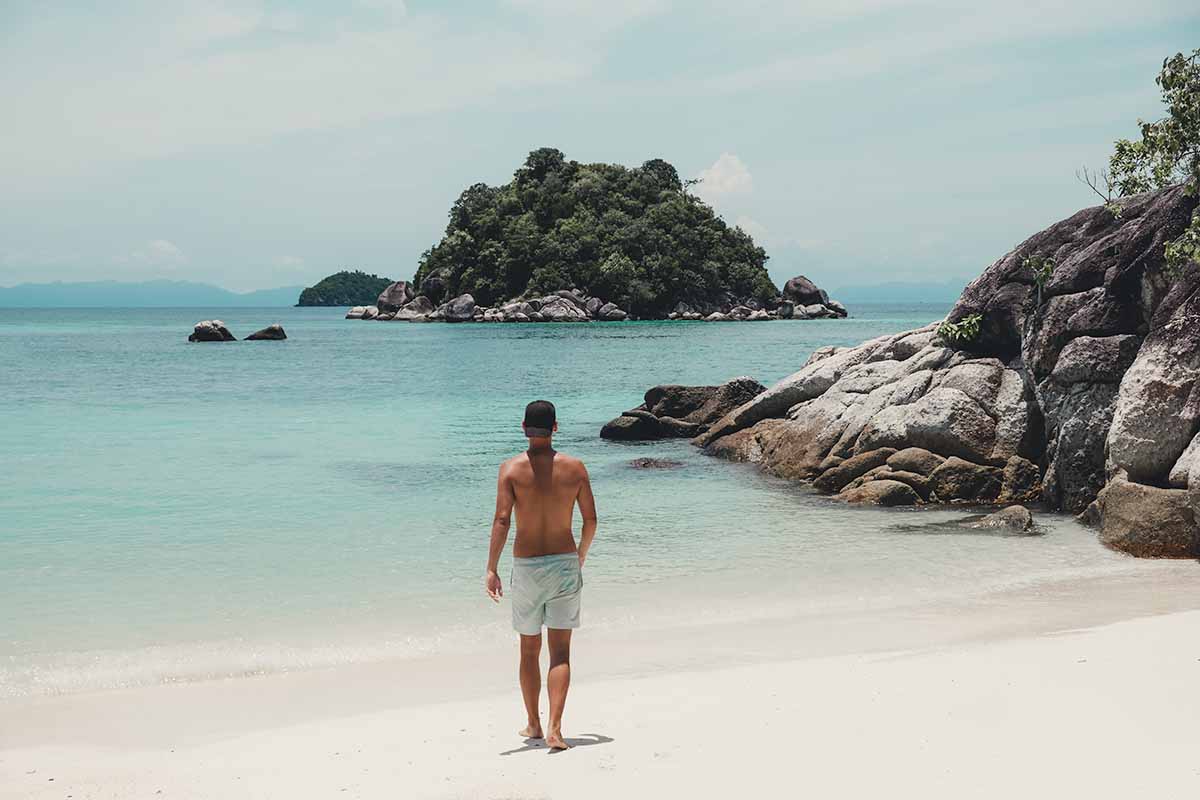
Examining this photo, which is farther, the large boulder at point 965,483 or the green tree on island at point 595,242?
the green tree on island at point 595,242

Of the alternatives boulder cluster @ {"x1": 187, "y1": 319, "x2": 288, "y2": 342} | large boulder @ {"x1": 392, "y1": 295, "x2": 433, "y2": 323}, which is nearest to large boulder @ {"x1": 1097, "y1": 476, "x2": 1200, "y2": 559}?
boulder cluster @ {"x1": 187, "y1": 319, "x2": 288, "y2": 342}

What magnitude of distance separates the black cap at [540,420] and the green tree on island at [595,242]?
92.2 m

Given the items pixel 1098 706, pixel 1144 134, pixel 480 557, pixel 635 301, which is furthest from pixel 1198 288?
pixel 635 301

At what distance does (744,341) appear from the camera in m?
65.7

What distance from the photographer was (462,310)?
101250 millimetres

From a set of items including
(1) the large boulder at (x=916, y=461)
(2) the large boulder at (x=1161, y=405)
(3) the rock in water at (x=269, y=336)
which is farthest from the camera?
(3) the rock in water at (x=269, y=336)

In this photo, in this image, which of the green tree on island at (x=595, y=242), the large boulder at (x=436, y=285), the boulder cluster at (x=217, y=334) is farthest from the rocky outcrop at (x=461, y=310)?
the boulder cluster at (x=217, y=334)

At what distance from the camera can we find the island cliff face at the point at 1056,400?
11711 millimetres

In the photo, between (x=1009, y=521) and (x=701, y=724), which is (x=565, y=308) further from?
(x=701, y=724)

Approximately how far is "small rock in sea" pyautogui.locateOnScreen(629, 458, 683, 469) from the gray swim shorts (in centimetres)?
1321

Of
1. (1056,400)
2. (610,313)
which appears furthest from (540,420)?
(610,313)

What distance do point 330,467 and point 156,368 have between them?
32048 mm

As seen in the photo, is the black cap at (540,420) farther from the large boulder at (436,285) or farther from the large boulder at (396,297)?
the large boulder at (396,297)

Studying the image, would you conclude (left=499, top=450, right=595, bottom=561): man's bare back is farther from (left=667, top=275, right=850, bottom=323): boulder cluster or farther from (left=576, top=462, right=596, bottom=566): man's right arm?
(left=667, top=275, right=850, bottom=323): boulder cluster
